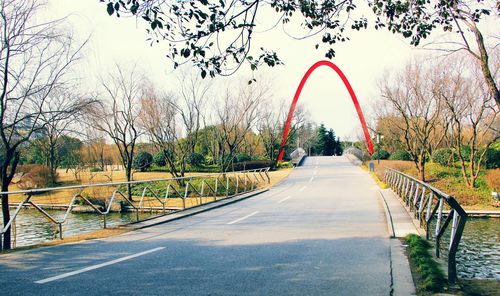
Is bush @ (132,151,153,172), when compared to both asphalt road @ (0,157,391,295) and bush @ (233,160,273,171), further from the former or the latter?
asphalt road @ (0,157,391,295)

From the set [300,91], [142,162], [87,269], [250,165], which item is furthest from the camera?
[300,91]

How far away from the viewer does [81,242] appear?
29.3 feet

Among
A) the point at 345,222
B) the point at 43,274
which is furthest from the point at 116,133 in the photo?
the point at 43,274

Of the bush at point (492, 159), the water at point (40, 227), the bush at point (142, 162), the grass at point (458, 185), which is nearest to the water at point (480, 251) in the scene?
the grass at point (458, 185)

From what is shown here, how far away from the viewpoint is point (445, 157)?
33.0 metres

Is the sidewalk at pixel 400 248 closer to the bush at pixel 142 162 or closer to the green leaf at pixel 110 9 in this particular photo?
the green leaf at pixel 110 9

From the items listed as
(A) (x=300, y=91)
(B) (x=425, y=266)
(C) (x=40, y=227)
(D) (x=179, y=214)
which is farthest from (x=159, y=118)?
(A) (x=300, y=91)

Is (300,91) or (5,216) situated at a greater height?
(300,91)

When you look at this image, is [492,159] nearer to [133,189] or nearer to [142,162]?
[133,189]

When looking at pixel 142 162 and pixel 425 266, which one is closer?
pixel 425 266

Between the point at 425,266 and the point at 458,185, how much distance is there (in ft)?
78.2

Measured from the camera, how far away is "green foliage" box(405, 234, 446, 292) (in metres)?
5.09

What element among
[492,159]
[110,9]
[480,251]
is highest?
[110,9]

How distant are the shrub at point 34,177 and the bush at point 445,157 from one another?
3024 centimetres
